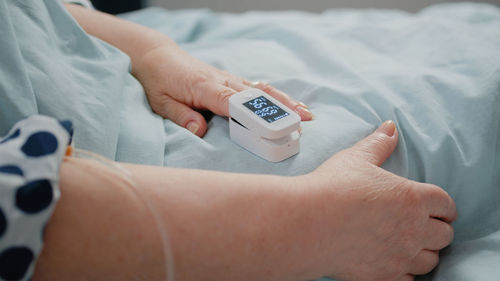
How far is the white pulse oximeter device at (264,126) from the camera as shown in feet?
2.15

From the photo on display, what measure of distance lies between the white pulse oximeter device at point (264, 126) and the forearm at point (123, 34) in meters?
0.31

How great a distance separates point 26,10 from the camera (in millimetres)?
684

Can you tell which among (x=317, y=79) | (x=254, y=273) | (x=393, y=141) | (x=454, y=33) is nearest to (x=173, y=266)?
(x=254, y=273)

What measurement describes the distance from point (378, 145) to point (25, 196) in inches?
20.8

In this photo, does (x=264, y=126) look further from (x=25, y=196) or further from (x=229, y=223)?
(x=25, y=196)

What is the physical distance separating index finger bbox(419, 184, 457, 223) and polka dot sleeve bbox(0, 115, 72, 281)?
0.53 m

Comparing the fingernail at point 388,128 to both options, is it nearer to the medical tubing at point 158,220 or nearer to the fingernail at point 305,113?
the fingernail at point 305,113

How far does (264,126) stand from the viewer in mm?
653

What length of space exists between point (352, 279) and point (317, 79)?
17.6 inches

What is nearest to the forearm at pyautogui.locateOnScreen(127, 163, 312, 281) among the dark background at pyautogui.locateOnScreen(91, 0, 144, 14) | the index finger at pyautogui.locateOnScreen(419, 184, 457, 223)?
the index finger at pyautogui.locateOnScreen(419, 184, 457, 223)

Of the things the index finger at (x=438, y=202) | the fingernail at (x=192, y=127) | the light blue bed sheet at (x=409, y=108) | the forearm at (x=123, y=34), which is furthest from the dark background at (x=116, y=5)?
the index finger at (x=438, y=202)

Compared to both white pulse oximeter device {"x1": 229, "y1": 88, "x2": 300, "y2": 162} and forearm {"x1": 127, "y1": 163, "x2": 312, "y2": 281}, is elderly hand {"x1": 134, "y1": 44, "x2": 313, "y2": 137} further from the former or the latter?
forearm {"x1": 127, "y1": 163, "x2": 312, "y2": 281}

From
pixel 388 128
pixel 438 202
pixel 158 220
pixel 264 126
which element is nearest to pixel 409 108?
pixel 388 128

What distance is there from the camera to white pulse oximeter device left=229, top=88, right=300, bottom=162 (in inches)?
25.7
